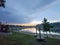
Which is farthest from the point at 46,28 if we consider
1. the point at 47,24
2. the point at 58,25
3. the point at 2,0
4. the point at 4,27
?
the point at 58,25

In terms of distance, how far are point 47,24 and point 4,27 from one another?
41853 mm

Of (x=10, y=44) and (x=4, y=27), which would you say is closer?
(x=10, y=44)

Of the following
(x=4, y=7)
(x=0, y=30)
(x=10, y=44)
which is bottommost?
(x=10, y=44)

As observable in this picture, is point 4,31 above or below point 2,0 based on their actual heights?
below

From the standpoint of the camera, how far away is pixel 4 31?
22.2 m

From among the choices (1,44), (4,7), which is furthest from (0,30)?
(1,44)

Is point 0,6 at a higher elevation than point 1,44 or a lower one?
higher

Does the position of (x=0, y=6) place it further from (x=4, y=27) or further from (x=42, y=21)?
(x=42, y=21)

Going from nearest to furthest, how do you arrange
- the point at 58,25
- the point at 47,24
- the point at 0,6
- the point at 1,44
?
the point at 1,44
the point at 0,6
the point at 47,24
the point at 58,25

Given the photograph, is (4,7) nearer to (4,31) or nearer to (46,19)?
(4,31)

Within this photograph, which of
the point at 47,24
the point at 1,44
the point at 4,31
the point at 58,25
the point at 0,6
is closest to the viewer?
the point at 1,44

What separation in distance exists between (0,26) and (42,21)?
4416 centimetres

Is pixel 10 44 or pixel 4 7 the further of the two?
pixel 4 7

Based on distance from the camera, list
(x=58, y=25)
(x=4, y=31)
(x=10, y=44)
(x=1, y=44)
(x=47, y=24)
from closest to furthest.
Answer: (x=1, y=44), (x=10, y=44), (x=4, y=31), (x=47, y=24), (x=58, y=25)
